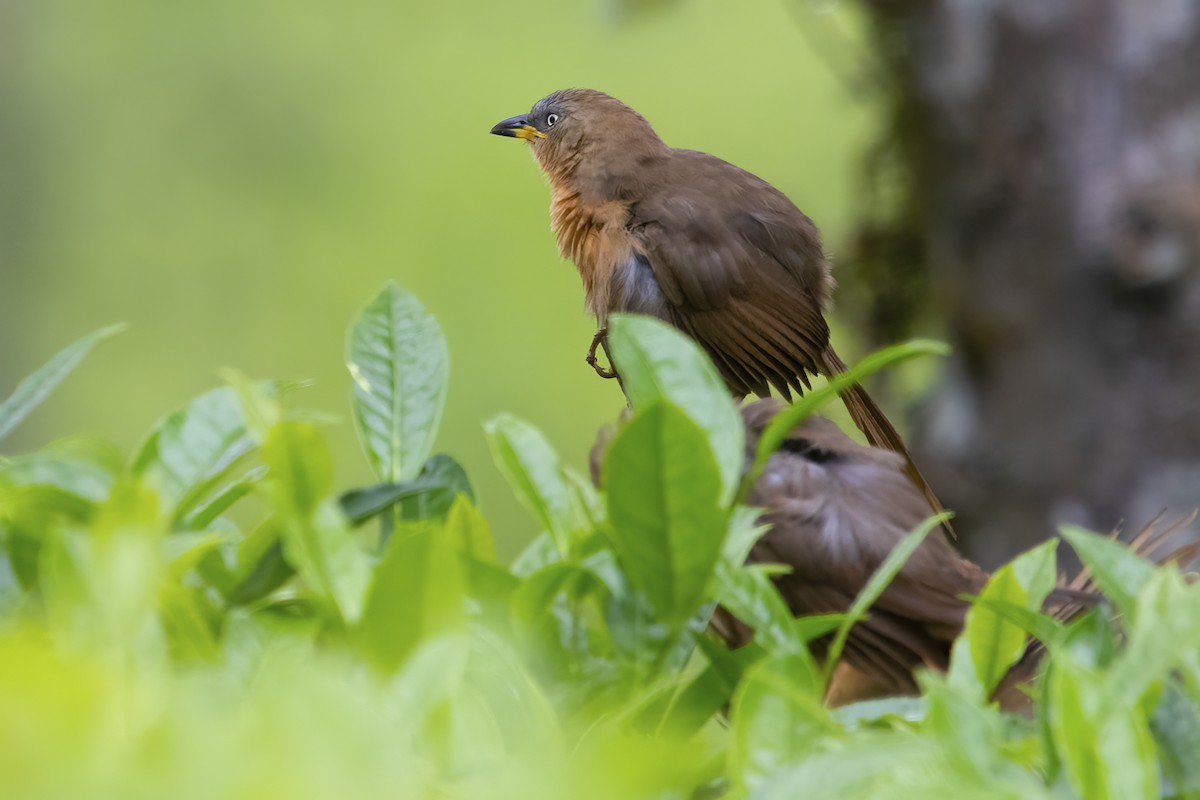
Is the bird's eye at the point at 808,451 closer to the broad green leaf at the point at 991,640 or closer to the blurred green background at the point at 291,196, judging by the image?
the broad green leaf at the point at 991,640

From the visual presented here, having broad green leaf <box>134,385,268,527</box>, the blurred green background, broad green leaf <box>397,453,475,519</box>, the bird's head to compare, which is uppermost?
the blurred green background

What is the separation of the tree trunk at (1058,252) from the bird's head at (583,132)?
145cm

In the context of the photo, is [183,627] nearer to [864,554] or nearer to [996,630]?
[996,630]

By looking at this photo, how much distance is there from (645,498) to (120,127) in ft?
21.4

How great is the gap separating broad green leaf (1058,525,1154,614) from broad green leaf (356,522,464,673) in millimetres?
385

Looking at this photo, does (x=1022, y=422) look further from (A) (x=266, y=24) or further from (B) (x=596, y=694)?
(A) (x=266, y=24)

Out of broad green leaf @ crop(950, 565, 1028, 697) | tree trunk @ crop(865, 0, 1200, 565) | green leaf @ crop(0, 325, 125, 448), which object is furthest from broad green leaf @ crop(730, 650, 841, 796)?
tree trunk @ crop(865, 0, 1200, 565)

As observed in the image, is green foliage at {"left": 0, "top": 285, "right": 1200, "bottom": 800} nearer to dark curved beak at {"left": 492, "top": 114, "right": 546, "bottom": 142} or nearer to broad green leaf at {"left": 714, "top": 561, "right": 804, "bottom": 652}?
broad green leaf at {"left": 714, "top": 561, "right": 804, "bottom": 652}

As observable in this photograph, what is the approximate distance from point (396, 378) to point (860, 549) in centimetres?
97

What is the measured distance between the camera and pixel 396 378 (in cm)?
94

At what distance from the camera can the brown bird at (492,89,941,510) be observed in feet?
6.34

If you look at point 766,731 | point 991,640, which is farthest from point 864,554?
point 766,731

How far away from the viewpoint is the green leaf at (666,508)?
705 millimetres

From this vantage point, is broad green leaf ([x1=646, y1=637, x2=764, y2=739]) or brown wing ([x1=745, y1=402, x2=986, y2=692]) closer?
broad green leaf ([x1=646, y1=637, x2=764, y2=739])
